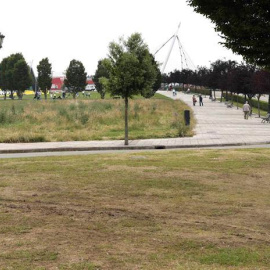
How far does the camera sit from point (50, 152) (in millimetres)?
18875

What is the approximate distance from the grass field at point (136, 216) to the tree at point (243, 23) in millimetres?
2527

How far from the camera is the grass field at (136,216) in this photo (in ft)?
18.1

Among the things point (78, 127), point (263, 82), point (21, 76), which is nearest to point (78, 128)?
point (78, 127)

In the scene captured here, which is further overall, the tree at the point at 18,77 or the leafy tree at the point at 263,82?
the tree at the point at 18,77

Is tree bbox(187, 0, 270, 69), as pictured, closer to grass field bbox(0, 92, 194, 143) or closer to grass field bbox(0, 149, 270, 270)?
grass field bbox(0, 149, 270, 270)

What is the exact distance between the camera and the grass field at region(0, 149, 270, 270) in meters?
5.53

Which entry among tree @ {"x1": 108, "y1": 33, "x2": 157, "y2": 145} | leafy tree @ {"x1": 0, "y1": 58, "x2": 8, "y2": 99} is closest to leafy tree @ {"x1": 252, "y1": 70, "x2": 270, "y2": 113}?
tree @ {"x1": 108, "y1": 33, "x2": 157, "y2": 145}

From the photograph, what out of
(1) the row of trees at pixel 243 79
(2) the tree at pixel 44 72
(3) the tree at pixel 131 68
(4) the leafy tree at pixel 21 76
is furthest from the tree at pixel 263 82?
(2) the tree at pixel 44 72

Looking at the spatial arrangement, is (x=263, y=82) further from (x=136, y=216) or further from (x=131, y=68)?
(x=136, y=216)

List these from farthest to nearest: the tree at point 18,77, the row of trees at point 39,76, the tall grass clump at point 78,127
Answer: the tree at point 18,77 → the row of trees at point 39,76 → the tall grass clump at point 78,127

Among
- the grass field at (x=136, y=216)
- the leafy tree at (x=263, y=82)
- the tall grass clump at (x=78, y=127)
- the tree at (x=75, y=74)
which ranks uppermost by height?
the tree at (x=75, y=74)

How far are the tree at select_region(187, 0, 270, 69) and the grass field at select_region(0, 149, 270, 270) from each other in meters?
2.53

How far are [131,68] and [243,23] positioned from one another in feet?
39.9

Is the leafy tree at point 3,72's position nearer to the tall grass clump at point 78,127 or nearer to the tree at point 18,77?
the tree at point 18,77
